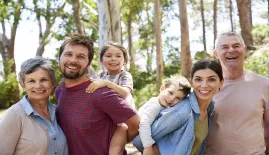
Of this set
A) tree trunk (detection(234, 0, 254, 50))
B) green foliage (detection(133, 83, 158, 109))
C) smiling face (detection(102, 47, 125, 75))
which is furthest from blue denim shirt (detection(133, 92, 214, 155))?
tree trunk (detection(234, 0, 254, 50))

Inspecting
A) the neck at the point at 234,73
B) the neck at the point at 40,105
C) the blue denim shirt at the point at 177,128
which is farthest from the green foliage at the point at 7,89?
the blue denim shirt at the point at 177,128

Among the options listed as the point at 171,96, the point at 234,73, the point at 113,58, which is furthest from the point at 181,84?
the point at 113,58

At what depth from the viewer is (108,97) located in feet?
7.69

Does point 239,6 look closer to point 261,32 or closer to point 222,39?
point 261,32

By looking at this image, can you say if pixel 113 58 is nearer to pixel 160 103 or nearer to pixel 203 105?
pixel 160 103

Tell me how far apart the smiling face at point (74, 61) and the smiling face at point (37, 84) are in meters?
0.17

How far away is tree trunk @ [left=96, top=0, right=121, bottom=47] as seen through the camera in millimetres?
5273

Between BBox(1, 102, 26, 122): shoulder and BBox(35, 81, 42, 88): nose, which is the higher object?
BBox(35, 81, 42, 88): nose

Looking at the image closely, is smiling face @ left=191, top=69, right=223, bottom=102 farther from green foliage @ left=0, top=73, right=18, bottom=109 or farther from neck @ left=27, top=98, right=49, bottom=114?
green foliage @ left=0, top=73, right=18, bottom=109

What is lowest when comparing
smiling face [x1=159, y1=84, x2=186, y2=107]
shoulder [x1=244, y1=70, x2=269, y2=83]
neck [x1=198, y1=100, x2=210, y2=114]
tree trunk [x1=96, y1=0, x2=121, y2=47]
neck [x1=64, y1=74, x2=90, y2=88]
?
neck [x1=198, y1=100, x2=210, y2=114]

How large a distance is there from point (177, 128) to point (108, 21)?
11.1ft

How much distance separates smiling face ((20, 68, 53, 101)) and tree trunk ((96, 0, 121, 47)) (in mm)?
2997

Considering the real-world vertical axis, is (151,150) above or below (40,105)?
below

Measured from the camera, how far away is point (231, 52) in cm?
292
